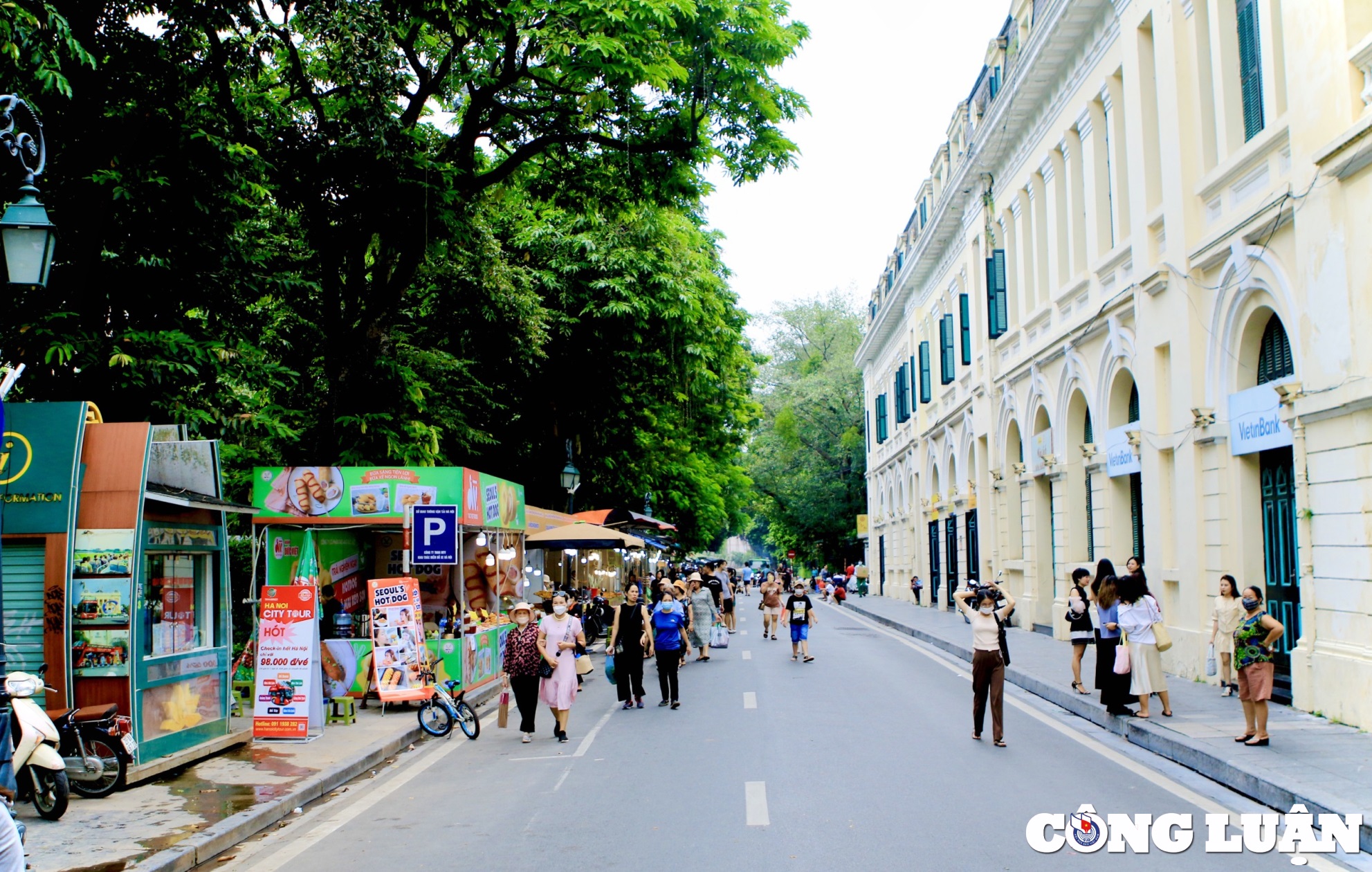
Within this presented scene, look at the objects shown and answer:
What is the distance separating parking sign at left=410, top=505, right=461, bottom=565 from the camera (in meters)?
14.9

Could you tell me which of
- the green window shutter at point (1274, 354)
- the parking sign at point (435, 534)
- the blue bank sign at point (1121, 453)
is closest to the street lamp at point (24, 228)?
the parking sign at point (435, 534)

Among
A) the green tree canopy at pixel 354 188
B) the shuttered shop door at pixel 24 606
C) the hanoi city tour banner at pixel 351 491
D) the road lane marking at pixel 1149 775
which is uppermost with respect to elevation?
the green tree canopy at pixel 354 188

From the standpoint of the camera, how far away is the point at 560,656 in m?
12.7

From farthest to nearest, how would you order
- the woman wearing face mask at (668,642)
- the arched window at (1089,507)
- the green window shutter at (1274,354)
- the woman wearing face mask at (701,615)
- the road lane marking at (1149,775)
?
the arched window at (1089,507) → the woman wearing face mask at (701,615) → the woman wearing face mask at (668,642) → the green window shutter at (1274,354) → the road lane marking at (1149,775)

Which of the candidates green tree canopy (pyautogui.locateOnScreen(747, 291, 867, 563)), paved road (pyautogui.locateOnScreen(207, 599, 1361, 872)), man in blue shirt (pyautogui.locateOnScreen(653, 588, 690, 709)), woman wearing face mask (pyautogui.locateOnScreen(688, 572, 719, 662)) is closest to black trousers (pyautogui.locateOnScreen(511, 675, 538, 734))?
paved road (pyautogui.locateOnScreen(207, 599, 1361, 872))

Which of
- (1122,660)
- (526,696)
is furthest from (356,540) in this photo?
(1122,660)

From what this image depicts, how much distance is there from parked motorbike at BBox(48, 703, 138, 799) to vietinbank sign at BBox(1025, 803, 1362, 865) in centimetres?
720

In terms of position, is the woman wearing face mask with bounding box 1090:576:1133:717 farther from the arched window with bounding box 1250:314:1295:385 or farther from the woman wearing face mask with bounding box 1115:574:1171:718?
the arched window with bounding box 1250:314:1295:385

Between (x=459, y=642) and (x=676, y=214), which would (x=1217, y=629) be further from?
(x=676, y=214)

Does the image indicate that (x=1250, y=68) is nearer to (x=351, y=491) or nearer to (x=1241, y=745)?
(x=1241, y=745)

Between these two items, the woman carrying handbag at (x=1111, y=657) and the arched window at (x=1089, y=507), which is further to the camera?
the arched window at (x=1089, y=507)

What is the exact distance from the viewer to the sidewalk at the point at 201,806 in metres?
7.37

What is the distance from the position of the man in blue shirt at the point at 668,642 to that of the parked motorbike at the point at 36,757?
24.8 feet

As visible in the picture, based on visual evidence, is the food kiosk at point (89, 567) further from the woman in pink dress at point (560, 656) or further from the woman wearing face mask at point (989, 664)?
the woman wearing face mask at point (989, 664)
